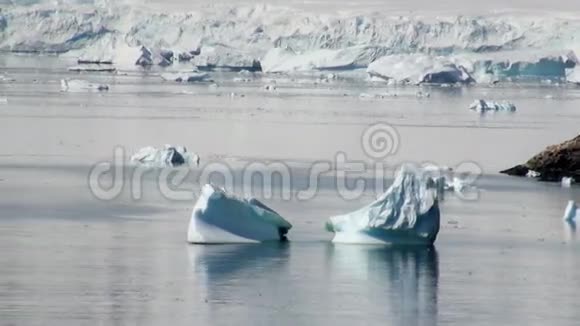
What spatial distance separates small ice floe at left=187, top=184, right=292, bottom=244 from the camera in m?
11.9

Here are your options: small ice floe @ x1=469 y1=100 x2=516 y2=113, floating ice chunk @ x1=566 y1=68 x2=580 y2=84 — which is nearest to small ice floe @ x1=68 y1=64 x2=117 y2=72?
floating ice chunk @ x1=566 y1=68 x2=580 y2=84

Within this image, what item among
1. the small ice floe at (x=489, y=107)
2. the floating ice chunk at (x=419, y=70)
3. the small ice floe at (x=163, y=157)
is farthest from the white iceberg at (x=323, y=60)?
the small ice floe at (x=163, y=157)

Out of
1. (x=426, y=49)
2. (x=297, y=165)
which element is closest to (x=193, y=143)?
(x=297, y=165)

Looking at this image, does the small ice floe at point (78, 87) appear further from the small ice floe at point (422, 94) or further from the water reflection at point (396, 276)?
the water reflection at point (396, 276)

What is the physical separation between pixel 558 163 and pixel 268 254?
27.1 feet

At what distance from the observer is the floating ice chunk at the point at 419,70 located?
177 ft

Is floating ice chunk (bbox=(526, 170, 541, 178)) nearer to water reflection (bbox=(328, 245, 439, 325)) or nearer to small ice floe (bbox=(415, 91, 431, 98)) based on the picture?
water reflection (bbox=(328, 245, 439, 325))

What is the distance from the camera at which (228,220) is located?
1215cm

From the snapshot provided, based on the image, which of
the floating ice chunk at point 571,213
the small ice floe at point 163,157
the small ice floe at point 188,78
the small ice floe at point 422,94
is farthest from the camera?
the small ice floe at point 188,78

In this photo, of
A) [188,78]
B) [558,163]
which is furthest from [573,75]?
[558,163]

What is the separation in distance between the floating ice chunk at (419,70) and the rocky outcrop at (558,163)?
34.3 metres

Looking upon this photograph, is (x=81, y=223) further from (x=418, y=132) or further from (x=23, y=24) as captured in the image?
(x=23, y=24)

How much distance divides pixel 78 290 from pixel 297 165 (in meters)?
10.4

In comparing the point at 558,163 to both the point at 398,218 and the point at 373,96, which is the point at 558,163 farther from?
the point at 373,96
